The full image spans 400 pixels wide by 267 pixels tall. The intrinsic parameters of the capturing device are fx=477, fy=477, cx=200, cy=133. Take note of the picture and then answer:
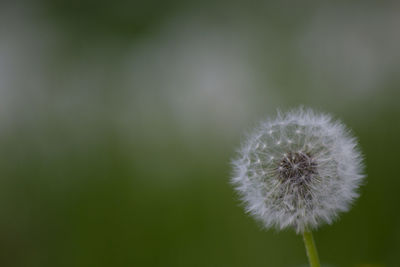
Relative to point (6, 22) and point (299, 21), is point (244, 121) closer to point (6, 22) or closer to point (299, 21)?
point (299, 21)

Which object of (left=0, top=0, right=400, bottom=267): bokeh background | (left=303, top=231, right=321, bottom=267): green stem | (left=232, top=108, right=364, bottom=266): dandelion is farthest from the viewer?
(left=0, top=0, right=400, bottom=267): bokeh background

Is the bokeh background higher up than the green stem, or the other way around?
the bokeh background

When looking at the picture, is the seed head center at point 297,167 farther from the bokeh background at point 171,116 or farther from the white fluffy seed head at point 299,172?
the bokeh background at point 171,116

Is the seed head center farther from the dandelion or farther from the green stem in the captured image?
the green stem

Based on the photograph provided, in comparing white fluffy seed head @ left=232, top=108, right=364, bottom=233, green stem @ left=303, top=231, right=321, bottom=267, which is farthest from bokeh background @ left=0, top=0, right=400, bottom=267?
green stem @ left=303, top=231, right=321, bottom=267

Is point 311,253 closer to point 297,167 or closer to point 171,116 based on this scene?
point 297,167

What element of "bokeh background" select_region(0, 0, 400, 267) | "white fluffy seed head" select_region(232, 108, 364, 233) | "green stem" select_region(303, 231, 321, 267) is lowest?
"green stem" select_region(303, 231, 321, 267)
